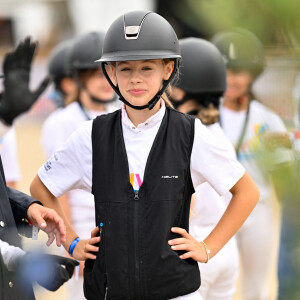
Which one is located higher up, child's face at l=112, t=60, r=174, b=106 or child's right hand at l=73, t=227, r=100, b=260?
child's face at l=112, t=60, r=174, b=106

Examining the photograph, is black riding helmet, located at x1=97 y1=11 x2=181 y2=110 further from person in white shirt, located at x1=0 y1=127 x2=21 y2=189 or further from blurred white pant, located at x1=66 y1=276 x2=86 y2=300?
person in white shirt, located at x1=0 y1=127 x2=21 y2=189

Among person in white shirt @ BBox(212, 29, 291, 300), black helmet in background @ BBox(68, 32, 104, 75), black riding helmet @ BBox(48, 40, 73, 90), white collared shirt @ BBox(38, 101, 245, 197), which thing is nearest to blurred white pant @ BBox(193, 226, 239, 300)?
person in white shirt @ BBox(212, 29, 291, 300)

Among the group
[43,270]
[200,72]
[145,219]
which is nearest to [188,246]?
[145,219]

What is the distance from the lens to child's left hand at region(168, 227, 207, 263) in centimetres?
280

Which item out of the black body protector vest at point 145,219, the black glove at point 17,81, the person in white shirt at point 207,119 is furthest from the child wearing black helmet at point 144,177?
the black glove at point 17,81

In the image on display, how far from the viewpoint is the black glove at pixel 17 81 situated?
4.09 m

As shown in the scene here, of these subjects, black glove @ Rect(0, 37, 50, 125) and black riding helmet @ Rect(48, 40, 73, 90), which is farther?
black riding helmet @ Rect(48, 40, 73, 90)

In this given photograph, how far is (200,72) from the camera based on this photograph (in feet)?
14.5

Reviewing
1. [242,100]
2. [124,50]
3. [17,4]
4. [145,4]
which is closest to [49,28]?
[17,4]

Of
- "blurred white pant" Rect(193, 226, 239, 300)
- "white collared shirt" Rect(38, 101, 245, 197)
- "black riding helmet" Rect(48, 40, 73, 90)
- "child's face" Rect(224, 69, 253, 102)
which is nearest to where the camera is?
"white collared shirt" Rect(38, 101, 245, 197)

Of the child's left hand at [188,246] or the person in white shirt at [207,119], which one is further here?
the person in white shirt at [207,119]

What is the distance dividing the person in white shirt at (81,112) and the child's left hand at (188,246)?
1258mm

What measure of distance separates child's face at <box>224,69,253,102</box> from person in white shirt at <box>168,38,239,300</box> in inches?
36.1

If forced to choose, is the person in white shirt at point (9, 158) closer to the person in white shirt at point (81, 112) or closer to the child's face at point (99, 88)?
the person in white shirt at point (81, 112)
